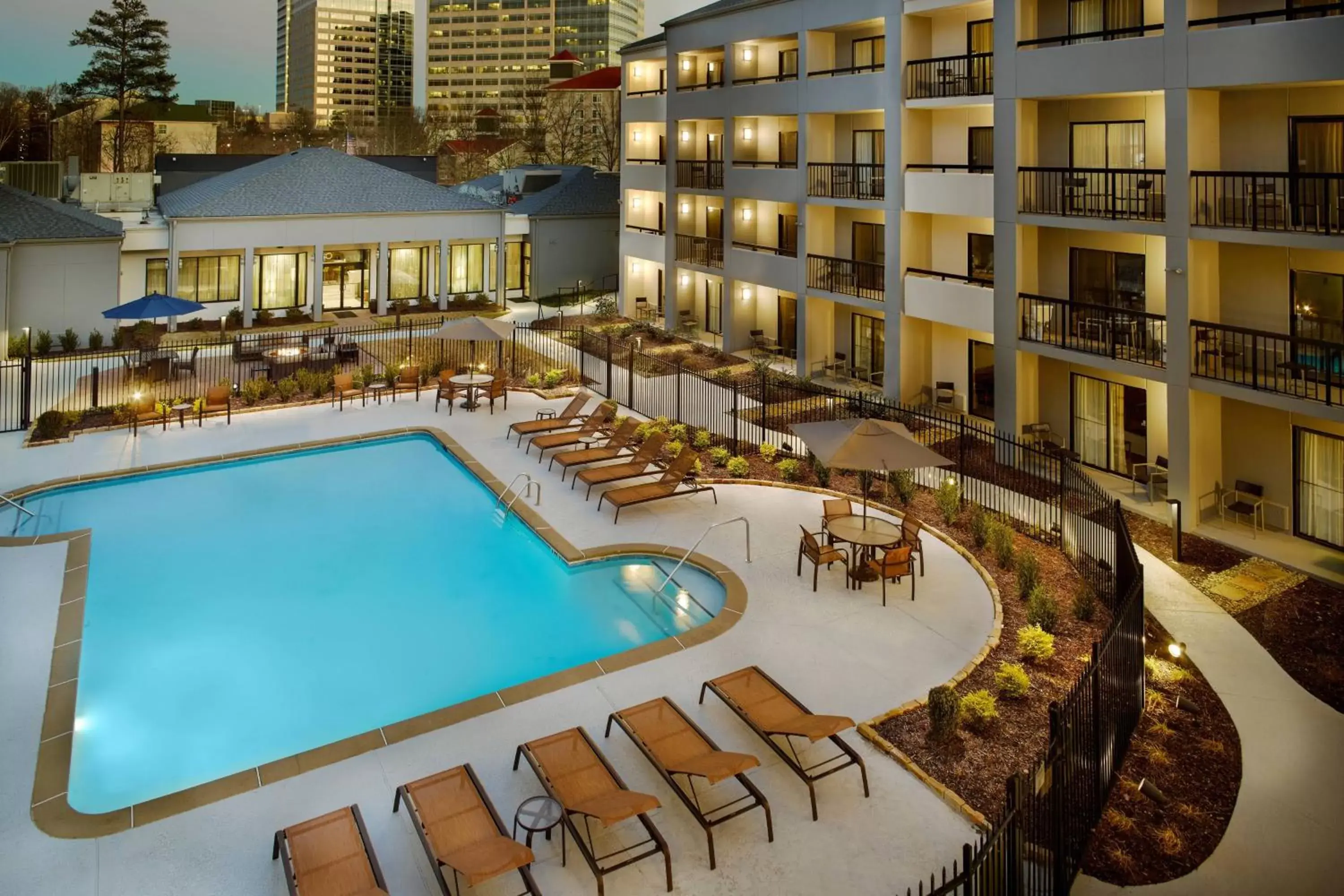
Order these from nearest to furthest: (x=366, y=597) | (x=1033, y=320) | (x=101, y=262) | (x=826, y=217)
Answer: (x=366, y=597) < (x=1033, y=320) < (x=826, y=217) < (x=101, y=262)

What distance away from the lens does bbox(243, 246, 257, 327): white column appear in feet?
112

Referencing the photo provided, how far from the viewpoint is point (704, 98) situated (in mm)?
33188

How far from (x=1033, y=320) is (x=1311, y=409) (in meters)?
6.66

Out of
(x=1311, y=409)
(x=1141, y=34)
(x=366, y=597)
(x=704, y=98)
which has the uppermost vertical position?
(x=704, y=98)

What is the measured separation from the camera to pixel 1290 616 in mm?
13125

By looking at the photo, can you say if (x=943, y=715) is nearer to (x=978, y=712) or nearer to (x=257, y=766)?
(x=978, y=712)

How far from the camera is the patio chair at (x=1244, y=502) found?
650 inches

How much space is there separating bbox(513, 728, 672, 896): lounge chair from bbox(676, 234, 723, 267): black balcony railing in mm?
25590

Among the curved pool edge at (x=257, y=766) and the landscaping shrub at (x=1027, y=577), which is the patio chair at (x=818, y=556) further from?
the landscaping shrub at (x=1027, y=577)

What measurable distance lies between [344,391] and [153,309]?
584 centimetres

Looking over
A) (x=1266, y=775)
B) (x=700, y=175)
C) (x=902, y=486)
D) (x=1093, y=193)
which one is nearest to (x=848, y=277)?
(x=1093, y=193)

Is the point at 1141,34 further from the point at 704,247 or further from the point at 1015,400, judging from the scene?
the point at 704,247

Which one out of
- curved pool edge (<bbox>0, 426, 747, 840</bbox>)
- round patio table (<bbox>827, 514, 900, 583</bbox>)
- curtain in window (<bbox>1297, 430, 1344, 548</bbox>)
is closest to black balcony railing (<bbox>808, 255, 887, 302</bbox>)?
curtain in window (<bbox>1297, 430, 1344, 548</bbox>)

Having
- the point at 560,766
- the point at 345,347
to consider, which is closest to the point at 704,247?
the point at 345,347
